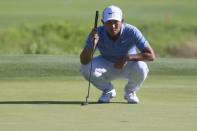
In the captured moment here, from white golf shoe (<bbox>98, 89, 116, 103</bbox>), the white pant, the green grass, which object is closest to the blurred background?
the green grass

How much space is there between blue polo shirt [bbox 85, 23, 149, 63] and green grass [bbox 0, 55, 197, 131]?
0.58 meters

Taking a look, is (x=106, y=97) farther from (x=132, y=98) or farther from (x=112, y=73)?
(x=112, y=73)

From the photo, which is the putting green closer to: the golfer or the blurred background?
the golfer

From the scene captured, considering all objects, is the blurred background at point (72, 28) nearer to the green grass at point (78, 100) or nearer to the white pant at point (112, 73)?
the green grass at point (78, 100)

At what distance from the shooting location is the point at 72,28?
2955 cm

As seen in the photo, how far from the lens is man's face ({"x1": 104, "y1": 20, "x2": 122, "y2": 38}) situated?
964 centimetres

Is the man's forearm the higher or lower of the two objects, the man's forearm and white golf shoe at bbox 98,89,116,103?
the higher

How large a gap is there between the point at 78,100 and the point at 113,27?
3.41ft

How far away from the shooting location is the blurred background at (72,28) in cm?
2602

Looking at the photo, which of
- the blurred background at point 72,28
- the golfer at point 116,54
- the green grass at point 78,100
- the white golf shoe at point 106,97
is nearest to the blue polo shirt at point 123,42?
the golfer at point 116,54

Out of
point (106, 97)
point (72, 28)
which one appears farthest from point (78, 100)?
point (72, 28)

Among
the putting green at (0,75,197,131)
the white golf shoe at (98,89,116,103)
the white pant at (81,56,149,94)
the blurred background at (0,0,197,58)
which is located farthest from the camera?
the blurred background at (0,0,197,58)

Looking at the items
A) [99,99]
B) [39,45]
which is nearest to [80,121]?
[99,99]

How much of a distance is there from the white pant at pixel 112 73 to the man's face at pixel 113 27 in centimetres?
49
